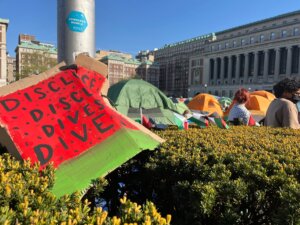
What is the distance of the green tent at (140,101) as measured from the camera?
978 centimetres

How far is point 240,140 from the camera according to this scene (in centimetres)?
342

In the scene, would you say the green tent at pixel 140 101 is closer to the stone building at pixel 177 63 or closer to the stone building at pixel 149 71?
the stone building at pixel 177 63

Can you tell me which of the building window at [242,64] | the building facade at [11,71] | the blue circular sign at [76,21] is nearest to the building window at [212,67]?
the building window at [242,64]

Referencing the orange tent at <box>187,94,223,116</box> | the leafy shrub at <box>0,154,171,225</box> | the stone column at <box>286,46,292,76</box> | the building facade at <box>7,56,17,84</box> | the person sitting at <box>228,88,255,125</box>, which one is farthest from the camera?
the building facade at <box>7,56,17,84</box>

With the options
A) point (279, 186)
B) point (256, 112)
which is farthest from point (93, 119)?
point (256, 112)

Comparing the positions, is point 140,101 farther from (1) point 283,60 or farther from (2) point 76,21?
(1) point 283,60

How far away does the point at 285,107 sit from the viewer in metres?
4.64

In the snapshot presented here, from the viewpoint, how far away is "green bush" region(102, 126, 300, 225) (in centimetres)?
215

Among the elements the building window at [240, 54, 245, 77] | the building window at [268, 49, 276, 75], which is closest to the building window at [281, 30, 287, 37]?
the building window at [268, 49, 276, 75]

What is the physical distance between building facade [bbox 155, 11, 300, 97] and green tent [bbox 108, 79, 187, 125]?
6016 cm

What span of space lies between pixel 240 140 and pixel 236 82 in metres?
82.1

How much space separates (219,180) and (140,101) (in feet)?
26.5

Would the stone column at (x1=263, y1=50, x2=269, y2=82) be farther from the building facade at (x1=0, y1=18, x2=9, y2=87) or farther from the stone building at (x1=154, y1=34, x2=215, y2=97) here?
the building facade at (x1=0, y1=18, x2=9, y2=87)

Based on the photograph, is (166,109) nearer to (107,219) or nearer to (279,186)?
(279,186)
